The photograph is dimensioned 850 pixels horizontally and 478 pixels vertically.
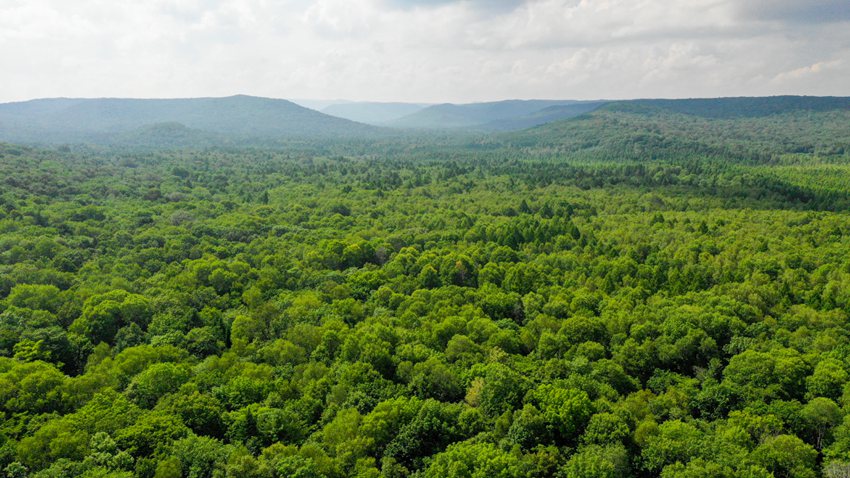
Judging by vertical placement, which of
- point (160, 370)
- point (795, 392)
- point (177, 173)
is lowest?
point (795, 392)

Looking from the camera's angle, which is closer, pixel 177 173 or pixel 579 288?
pixel 579 288

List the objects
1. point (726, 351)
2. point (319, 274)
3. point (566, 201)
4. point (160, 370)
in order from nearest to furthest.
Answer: point (160, 370)
point (726, 351)
point (319, 274)
point (566, 201)

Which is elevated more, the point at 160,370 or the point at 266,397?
the point at 160,370

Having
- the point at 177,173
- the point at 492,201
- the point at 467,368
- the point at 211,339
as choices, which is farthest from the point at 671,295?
the point at 177,173

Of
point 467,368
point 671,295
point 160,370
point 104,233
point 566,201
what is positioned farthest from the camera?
point 566,201

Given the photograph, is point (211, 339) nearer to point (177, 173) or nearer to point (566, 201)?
point (566, 201)

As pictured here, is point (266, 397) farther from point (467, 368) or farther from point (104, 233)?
point (104, 233)
